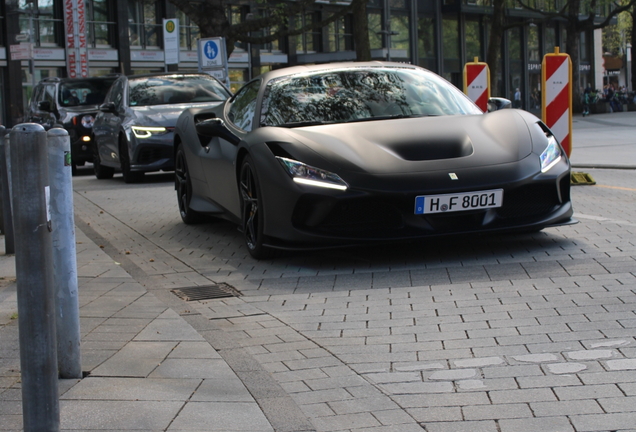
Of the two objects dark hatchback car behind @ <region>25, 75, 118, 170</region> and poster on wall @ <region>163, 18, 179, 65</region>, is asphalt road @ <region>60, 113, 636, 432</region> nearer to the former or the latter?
dark hatchback car behind @ <region>25, 75, 118, 170</region>

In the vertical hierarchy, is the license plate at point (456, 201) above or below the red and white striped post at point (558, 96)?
below

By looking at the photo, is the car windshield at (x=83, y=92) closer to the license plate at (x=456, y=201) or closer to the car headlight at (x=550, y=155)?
the car headlight at (x=550, y=155)

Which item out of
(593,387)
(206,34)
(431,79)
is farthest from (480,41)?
(593,387)

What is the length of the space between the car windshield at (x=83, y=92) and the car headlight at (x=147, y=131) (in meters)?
4.82

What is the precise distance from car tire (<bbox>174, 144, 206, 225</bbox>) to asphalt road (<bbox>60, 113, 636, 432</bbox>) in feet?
0.91

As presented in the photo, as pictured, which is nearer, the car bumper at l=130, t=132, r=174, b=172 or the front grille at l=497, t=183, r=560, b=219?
the front grille at l=497, t=183, r=560, b=219

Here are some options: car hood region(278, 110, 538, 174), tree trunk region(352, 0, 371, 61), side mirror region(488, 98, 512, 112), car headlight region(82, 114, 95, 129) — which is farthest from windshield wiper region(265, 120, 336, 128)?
tree trunk region(352, 0, 371, 61)

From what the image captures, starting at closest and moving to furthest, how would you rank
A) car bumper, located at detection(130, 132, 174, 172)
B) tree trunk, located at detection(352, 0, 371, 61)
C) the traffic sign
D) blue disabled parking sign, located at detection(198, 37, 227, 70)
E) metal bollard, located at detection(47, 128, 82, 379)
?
metal bollard, located at detection(47, 128, 82, 379) < car bumper, located at detection(130, 132, 174, 172) < blue disabled parking sign, located at detection(198, 37, 227, 70) < the traffic sign < tree trunk, located at detection(352, 0, 371, 61)

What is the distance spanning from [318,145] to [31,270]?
366cm

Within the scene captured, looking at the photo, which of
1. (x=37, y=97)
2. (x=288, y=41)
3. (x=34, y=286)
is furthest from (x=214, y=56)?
(x=288, y=41)

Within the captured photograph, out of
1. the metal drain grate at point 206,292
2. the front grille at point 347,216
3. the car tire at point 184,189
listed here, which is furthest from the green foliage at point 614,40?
the metal drain grate at point 206,292

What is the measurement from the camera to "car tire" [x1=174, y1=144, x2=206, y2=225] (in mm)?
8844

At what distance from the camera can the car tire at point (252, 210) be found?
6543 millimetres

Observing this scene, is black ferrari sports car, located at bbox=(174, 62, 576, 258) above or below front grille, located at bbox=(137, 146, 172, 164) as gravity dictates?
above
